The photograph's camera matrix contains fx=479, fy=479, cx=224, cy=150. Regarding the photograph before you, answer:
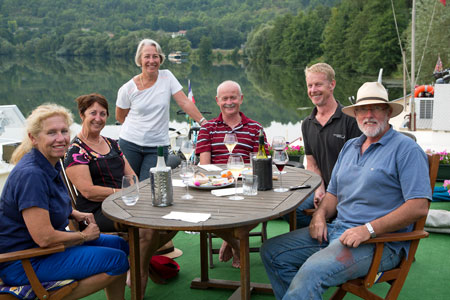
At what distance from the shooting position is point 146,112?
406cm

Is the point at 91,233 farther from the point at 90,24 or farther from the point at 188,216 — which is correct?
the point at 90,24

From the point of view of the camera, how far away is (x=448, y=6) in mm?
25688

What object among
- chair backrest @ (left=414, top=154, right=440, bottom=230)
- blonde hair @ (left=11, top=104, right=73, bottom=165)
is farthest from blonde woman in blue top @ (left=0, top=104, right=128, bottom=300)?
chair backrest @ (left=414, top=154, right=440, bottom=230)

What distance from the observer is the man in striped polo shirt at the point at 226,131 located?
11.4 ft

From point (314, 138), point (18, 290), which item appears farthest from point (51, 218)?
point (314, 138)

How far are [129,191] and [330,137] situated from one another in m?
1.54

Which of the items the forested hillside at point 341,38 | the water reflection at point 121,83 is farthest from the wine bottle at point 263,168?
the forested hillside at point 341,38

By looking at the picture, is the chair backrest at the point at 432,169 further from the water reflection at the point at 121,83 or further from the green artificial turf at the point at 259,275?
the water reflection at the point at 121,83

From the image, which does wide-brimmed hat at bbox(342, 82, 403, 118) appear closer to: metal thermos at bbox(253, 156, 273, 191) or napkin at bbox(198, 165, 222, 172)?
metal thermos at bbox(253, 156, 273, 191)

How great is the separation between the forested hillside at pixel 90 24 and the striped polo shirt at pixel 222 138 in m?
36.3

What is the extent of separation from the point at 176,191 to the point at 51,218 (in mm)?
693

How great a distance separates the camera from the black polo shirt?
10.8ft

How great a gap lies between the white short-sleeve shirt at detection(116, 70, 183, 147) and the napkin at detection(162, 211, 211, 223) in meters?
1.87

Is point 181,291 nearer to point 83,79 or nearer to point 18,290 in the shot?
point 18,290
